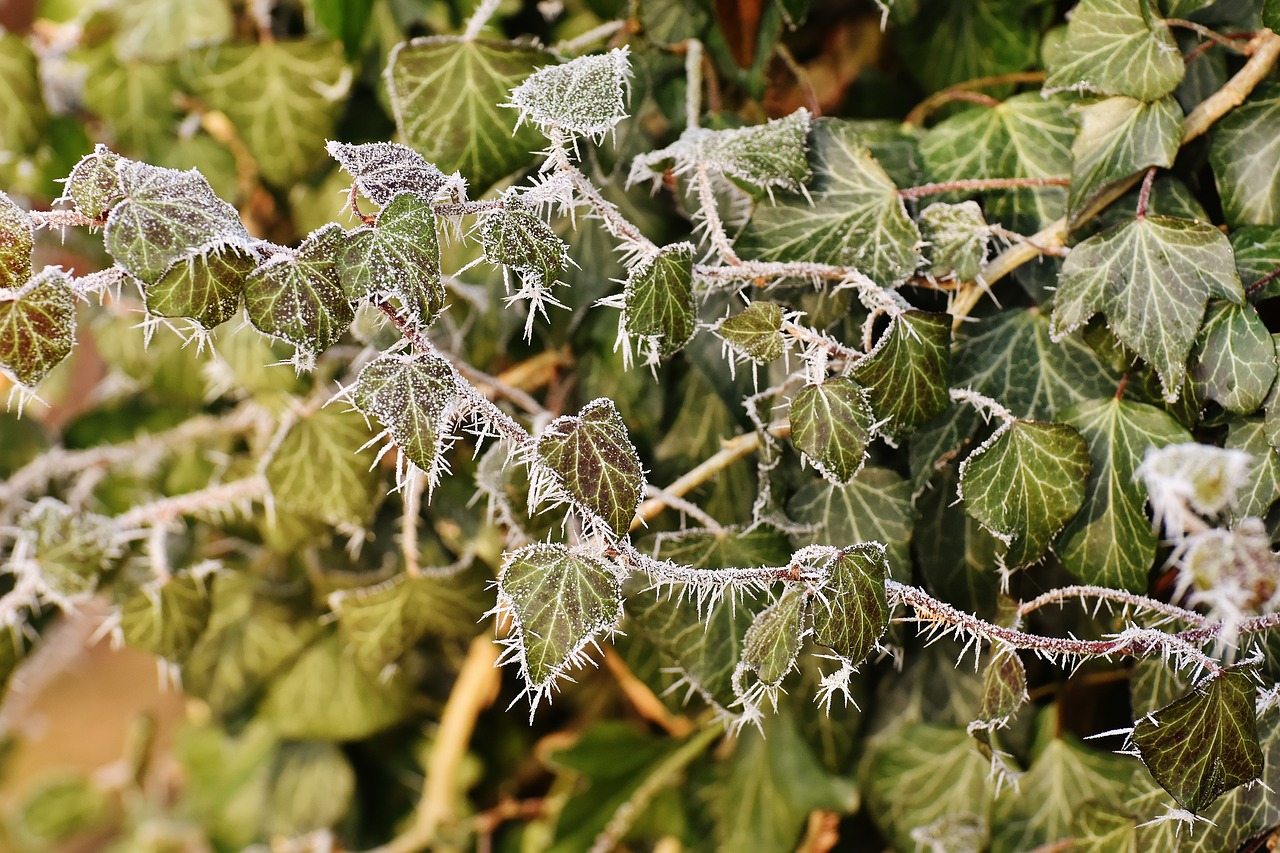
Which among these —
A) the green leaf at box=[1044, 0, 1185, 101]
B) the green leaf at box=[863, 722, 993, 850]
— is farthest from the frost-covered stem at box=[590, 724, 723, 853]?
the green leaf at box=[1044, 0, 1185, 101]

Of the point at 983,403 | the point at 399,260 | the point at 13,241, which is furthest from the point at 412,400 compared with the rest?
the point at 983,403

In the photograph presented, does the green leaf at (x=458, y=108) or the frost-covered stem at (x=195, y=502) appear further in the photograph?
the frost-covered stem at (x=195, y=502)

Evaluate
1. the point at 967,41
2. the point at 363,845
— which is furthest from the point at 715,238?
the point at 363,845

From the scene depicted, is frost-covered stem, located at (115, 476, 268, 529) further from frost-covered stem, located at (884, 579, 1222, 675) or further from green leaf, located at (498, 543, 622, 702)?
frost-covered stem, located at (884, 579, 1222, 675)

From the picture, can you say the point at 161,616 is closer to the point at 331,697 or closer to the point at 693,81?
the point at 331,697

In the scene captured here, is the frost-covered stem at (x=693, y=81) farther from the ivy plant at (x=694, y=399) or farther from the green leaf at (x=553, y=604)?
the green leaf at (x=553, y=604)

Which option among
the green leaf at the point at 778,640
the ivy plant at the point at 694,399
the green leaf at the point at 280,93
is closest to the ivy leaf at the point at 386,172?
the ivy plant at the point at 694,399
